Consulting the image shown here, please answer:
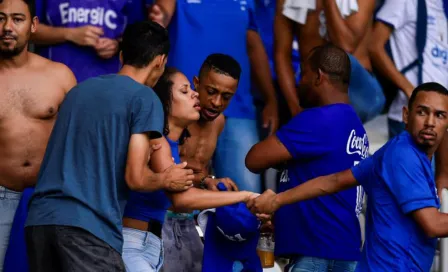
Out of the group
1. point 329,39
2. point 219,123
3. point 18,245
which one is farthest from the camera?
point 329,39

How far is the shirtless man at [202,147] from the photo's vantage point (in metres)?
7.29

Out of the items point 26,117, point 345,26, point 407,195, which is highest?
point 345,26

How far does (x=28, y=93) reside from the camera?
7.34 metres

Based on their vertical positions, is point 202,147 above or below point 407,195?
below

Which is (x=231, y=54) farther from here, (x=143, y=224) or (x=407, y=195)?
(x=407, y=195)

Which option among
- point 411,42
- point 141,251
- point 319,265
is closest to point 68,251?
point 141,251

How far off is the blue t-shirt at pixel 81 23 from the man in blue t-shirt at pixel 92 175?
1.93 metres

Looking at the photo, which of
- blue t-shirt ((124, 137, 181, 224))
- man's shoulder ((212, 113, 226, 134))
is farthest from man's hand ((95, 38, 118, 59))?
blue t-shirt ((124, 137, 181, 224))

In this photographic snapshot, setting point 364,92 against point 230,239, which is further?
point 364,92

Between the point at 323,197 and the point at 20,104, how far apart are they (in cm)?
175

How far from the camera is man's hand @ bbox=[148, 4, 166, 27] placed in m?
8.34

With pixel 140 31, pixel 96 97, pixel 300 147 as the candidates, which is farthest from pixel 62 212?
pixel 300 147

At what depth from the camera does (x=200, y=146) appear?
25.9 ft

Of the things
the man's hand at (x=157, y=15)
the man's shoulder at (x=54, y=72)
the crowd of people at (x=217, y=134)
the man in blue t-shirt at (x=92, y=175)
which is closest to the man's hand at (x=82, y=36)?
the crowd of people at (x=217, y=134)
